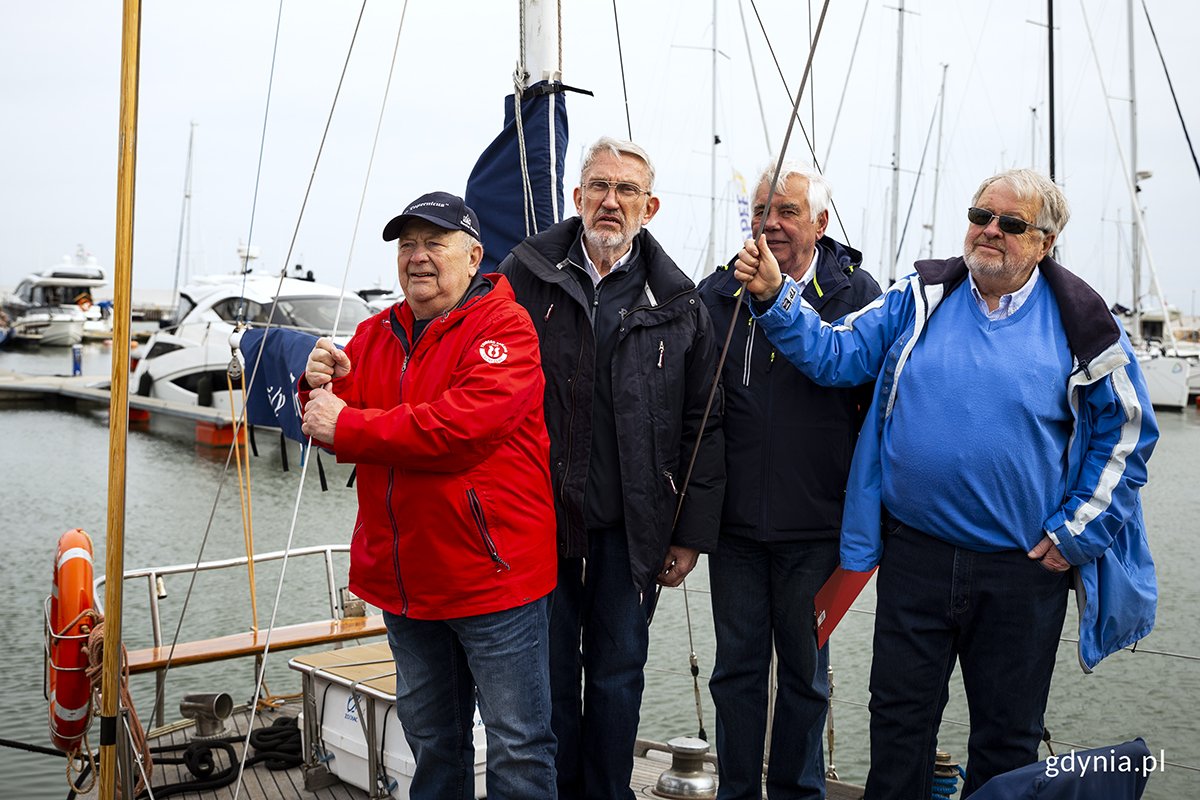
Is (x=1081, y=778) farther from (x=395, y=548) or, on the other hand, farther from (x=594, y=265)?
(x=594, y=265)

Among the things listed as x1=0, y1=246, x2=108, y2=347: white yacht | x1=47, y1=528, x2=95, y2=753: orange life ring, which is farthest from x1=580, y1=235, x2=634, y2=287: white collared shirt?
x1=0, y1=246, x2=108, y2=347: white yacht

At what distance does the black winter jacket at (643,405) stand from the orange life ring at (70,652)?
2.44 m

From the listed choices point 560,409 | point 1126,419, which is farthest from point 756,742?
point 1126,419

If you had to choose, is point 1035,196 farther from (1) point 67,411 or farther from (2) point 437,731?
(1) point 67,411

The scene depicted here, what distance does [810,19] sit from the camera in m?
4.37

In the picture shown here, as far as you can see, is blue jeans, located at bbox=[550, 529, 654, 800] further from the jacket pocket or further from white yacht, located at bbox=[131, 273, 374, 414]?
white yacht, located at bbox=[131, 273, 374, 414]

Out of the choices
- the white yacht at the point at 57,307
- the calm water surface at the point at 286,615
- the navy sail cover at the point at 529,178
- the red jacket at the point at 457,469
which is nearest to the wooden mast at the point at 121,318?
the red jacket at the point at 457,469

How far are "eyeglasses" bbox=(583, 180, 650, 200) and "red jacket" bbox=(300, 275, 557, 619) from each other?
1.48 ft

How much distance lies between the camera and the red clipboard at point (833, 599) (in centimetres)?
294

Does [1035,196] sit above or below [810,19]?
below

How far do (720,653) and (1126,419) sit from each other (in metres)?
1.26

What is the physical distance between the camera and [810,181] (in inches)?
116

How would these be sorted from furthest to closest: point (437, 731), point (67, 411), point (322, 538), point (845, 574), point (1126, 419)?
point (67, 411), point (322, 538), point (845, 574), point (437, 731), point (1126, 419)

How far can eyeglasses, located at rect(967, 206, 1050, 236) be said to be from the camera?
101 inches
